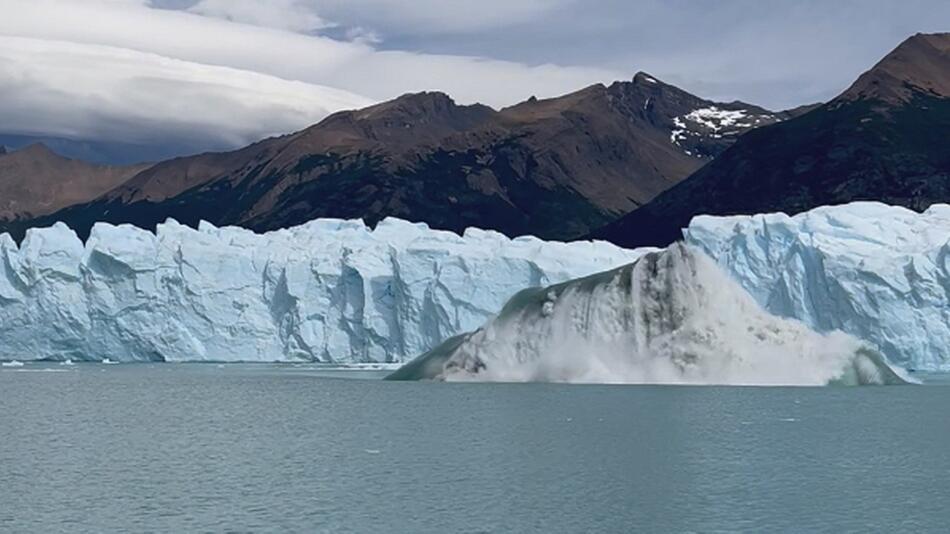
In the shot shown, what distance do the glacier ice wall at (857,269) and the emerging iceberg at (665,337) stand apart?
370 inches

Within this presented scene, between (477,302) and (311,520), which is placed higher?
(477,302)

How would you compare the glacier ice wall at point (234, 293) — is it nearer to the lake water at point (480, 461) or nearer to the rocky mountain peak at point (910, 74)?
the lake water at point (480, 461)

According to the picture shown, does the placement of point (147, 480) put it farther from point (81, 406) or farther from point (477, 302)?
point (477, 302)

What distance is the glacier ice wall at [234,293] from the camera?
56406 millimetres

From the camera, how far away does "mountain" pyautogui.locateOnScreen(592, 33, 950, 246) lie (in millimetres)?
109438

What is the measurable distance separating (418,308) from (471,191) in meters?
128

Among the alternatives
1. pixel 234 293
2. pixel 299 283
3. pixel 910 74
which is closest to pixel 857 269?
pixel 299 283

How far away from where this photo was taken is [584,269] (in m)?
56.5

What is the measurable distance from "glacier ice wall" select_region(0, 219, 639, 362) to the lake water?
54.1 feet

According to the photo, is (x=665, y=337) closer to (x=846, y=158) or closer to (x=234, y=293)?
(x=234, y=293)

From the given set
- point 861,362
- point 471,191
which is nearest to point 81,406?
point 861,362

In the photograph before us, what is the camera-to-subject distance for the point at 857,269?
47.7 m

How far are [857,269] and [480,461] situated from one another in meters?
29.4

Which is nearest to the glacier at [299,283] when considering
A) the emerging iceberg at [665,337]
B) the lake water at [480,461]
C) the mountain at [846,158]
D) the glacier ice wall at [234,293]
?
the glacier ice wall at [234,293]
